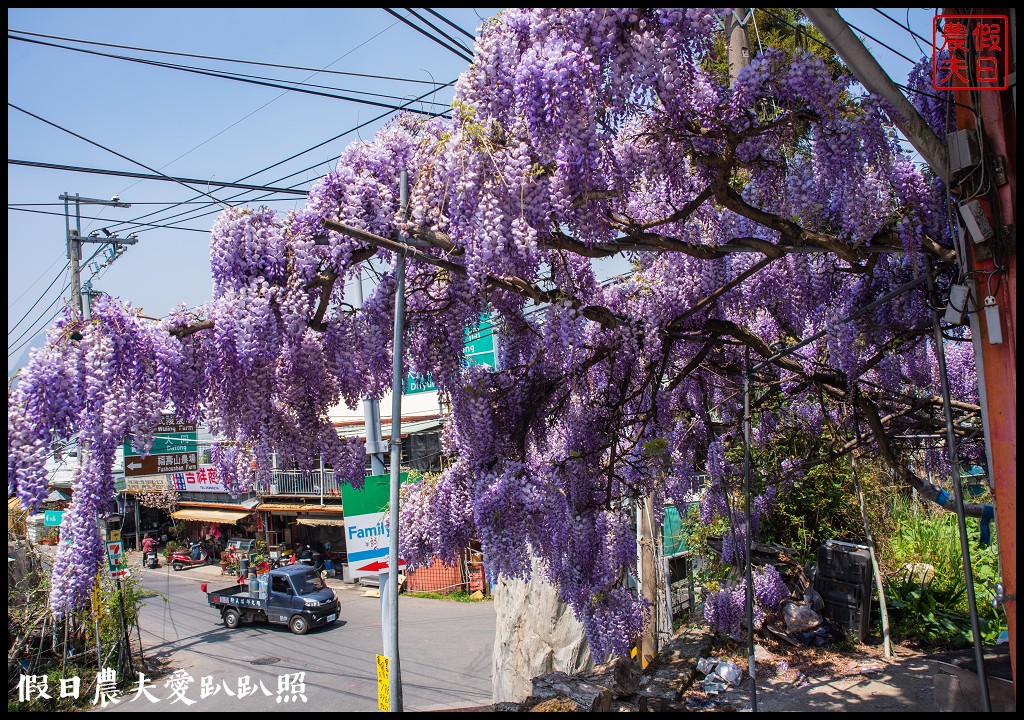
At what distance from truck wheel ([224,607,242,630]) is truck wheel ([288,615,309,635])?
5.68ft

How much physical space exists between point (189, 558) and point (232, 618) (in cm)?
1120

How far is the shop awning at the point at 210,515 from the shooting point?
81.2 feet

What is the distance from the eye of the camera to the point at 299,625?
16.2 metres

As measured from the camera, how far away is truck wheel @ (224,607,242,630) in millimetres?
17188

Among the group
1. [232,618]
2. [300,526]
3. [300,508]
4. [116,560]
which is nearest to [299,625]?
[232,618]

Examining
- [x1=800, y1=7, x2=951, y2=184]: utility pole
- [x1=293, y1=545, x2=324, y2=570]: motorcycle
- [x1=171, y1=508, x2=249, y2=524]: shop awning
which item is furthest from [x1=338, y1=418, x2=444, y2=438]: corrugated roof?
[x1=800, y1=7, x2=951, y2=184]: utility pole

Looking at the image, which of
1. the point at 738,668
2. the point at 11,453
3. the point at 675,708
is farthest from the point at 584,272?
the point at 738,668

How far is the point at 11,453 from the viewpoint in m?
3.49

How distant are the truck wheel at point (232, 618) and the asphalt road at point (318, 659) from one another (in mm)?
191

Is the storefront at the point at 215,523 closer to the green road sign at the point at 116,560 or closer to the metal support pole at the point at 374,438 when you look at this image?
the green road sign at the point at 116,560

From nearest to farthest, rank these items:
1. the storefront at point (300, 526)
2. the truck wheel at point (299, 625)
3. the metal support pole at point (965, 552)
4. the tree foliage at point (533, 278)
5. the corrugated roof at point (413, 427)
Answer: the metal support pole at point (965, 552), the tree foliage at point (533, 278), the truck wheel at point (299, 625), the corrugated roof at point (413, 427), the storefront at point (300, 526)

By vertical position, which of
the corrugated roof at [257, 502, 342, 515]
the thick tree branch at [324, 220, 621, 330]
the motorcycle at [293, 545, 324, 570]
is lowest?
the motorcycle at [293, 545, 324, 570]

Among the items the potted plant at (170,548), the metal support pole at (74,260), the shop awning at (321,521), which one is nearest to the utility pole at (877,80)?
the metal support pole at (74,260)

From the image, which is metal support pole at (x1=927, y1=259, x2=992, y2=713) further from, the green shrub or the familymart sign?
the green shrub
